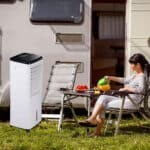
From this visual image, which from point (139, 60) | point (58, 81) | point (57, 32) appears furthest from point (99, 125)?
point (57, 32)

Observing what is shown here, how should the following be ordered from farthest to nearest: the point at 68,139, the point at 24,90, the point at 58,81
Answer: the point at 58,81, the point at 24,90, the point at 68,139

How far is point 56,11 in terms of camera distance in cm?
845

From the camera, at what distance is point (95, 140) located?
7098 mm

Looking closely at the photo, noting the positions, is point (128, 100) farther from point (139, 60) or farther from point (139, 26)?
point (139, 26)

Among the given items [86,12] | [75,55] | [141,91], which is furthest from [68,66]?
[141,91]

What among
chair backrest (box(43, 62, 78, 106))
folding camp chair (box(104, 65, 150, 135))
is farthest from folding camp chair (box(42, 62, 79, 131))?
folding camp chair (box(104, 65, 150, 135))

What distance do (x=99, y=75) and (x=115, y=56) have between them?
0.41m

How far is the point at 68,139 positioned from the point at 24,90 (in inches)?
30.9

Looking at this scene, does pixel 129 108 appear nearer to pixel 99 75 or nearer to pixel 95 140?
pixel 95 140

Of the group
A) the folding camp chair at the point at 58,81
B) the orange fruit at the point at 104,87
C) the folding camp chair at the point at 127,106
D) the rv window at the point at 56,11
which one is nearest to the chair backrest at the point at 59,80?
the folding camp chair at the point at 58,81

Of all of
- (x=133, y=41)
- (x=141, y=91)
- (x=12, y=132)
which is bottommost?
(x=12, y=132)

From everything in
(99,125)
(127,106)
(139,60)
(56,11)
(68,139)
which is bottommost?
(68,139)

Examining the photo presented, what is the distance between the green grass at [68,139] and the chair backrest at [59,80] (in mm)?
330

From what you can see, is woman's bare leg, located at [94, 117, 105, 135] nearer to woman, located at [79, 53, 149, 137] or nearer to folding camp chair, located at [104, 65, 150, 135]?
woman, located at [79, 53, 149, 137]
